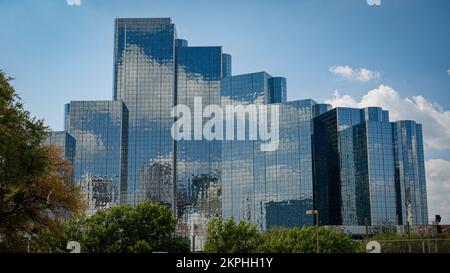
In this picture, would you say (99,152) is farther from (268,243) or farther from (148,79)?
(268,243)

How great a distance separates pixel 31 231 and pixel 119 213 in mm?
30281

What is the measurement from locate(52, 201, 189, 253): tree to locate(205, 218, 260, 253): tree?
159 inches

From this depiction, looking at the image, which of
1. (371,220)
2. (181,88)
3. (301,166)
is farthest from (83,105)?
(371,220)

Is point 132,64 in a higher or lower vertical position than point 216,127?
higher

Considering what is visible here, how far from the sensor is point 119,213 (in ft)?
191

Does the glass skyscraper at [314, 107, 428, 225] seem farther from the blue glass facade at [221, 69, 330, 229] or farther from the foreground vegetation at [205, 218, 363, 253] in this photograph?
the foreground vegetation at [205, 218, 363, 253]

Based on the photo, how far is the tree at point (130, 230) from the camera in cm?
5506

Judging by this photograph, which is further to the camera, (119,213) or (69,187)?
(119,213)

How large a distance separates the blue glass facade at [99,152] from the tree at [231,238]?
121834 millimetres

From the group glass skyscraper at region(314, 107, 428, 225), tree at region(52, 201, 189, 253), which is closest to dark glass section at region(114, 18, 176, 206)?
glass skyscraper at region(314, 107, 428, 225)

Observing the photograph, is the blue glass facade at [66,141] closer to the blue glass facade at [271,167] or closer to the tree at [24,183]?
the blue glass facade at [271,167]

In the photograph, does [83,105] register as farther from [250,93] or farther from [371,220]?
[371,220]

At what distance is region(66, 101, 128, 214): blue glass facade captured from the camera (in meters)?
176

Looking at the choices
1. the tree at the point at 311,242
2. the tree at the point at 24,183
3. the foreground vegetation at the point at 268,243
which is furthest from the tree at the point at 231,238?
the tree at the point at 24,183
